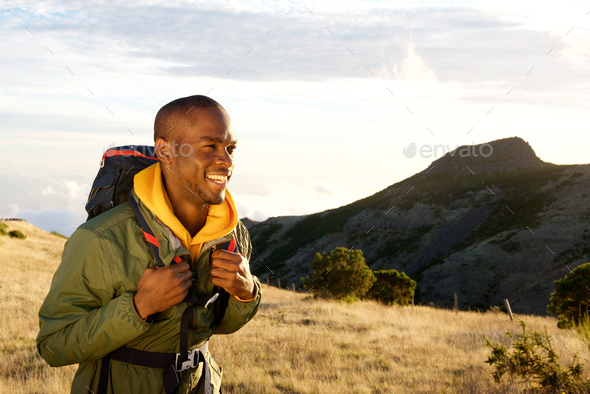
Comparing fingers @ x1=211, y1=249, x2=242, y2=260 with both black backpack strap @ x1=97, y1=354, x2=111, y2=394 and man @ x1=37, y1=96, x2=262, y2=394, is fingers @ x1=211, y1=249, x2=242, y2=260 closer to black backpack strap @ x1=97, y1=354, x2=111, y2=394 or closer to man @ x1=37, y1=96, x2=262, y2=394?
man @ x1=37, y1=96, x2=262, y2=394

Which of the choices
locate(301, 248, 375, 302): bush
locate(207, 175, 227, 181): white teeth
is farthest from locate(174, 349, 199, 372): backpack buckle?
locate(301, 248, 375, 302): bush

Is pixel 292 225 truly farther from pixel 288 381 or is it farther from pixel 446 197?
pixel 288 381

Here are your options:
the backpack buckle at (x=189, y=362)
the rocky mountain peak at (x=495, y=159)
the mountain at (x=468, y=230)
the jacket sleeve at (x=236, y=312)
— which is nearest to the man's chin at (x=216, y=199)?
the jacket sleeve at (x=236, y=312)

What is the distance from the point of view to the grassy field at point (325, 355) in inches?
244

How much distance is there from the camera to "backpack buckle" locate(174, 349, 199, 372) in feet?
6.31

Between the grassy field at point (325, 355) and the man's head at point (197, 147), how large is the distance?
466 centimetres

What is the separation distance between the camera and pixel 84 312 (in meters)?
1.71

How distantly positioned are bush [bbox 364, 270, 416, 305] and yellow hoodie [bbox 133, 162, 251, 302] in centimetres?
2156

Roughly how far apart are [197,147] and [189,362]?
0.98 meters

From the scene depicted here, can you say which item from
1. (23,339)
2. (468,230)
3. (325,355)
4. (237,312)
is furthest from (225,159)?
(468,230)

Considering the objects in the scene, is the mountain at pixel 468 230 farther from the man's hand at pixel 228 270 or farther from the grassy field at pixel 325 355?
the man's hand at pixel 228 270

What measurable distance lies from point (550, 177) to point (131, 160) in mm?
79101

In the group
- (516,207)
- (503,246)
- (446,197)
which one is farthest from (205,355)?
(446,197)

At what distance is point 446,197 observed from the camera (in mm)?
74500
